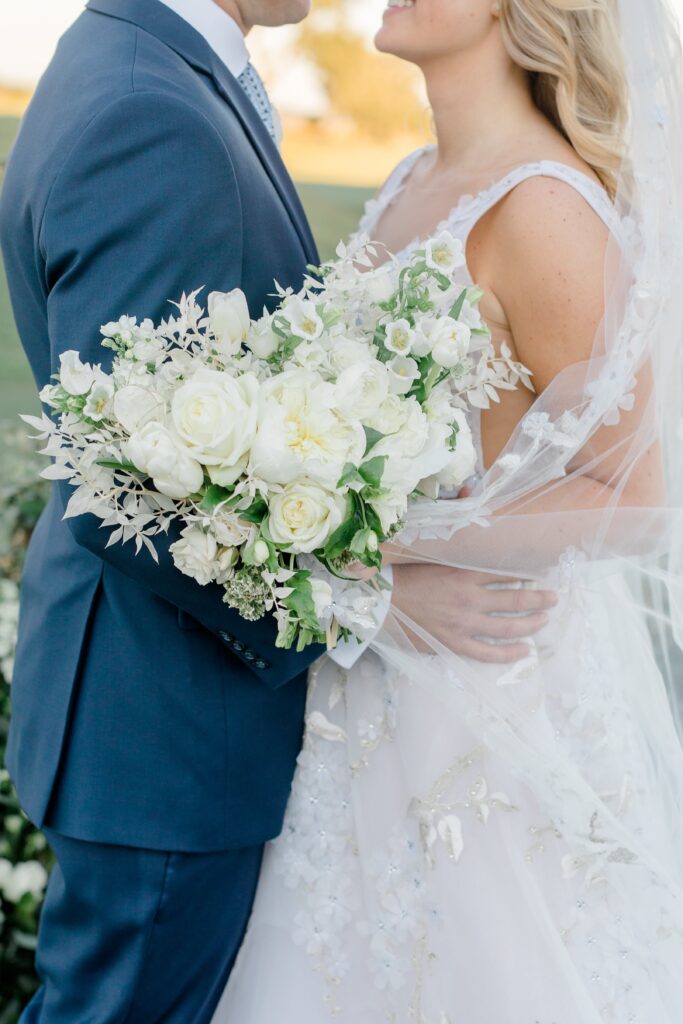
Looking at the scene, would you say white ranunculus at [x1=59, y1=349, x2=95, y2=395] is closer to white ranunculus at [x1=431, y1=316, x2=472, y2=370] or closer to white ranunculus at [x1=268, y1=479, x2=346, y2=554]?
white ranunculus at [x1=268, y1=479, x2=346, y2=554]

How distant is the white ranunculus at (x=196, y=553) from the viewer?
1.37 meters

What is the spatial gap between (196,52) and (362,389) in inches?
30.7

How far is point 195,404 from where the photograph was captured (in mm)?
1289

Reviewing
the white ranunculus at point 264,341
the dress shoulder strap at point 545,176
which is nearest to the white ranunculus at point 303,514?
the white ranunculus at point 264,341

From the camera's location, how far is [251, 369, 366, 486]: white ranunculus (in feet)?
4.23

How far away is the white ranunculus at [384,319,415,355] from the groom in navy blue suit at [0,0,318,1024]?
11.8 inches

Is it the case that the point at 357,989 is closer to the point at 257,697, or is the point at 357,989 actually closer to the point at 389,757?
the point at 389,757

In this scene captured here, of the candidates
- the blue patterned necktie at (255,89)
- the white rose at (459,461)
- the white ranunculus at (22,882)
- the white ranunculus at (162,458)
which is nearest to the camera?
the white ranunculus at (162,458)

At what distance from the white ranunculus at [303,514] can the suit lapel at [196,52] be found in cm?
79

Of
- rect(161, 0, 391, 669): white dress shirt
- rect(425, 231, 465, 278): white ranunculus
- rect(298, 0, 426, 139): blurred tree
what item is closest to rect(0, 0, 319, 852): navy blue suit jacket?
rect(161, 0, 391, 669): white dress shirt

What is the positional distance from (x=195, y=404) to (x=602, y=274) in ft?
3.07

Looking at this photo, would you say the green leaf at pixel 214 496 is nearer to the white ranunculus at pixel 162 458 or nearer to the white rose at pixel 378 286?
the white ranunculus at pixel 162 458

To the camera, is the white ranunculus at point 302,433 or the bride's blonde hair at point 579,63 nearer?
the white ranunculus at point 302,433

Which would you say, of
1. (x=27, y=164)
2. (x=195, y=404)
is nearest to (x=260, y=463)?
(x=195, y=404)
